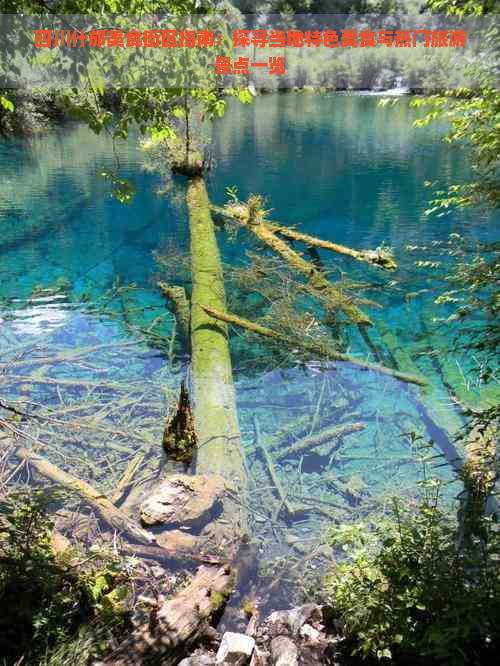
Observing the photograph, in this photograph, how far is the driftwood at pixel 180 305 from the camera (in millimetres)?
8273

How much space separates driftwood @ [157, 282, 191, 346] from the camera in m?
8.27

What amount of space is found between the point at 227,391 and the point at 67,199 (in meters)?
12.6

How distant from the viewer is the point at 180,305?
8.77 metres

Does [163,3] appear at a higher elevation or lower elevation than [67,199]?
higher

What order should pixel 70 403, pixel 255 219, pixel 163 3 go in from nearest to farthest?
pixel 163 3, pixel 70 403, pixel 255 219

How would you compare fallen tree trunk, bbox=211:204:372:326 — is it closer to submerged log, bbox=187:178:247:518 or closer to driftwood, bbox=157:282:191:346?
submerged log, bbox=187:178:247:518

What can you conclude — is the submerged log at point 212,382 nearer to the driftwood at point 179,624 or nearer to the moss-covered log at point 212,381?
the moss-covered log at point 212,381

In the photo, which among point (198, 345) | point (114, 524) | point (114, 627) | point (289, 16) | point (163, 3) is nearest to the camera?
point (114, 627)

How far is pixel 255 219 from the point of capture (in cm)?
1202

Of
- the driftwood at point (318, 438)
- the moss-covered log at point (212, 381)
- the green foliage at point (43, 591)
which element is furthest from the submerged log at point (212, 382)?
the green foliage at point (43, 591)

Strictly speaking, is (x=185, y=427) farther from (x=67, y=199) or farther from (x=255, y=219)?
→ (x=67, y=199)

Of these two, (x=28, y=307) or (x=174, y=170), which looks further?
(x=174, y=170)

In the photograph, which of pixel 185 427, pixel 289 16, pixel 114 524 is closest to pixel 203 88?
pixel 185 427

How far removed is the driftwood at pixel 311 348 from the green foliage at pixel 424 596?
3.91m
